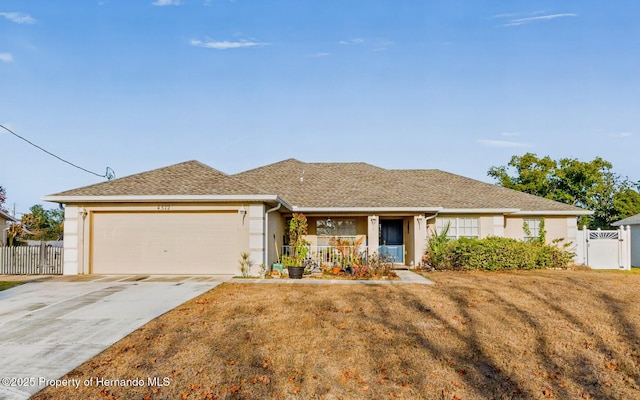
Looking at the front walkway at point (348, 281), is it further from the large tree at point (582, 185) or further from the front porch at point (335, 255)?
the large tree at point (582, 185)

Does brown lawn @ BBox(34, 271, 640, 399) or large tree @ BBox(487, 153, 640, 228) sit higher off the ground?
large tree @ BBox(487, 153, 640, 228)

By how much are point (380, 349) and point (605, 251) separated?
58.7 ft

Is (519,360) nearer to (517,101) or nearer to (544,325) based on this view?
(544,325)

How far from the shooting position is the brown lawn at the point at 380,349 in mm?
5051

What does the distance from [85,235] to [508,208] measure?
16434 millimetres

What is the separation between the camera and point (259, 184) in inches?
762

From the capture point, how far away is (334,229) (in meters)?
18.1

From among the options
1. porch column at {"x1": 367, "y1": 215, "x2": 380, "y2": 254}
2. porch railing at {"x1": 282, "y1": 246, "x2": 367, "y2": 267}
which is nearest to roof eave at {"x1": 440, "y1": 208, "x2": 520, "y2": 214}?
porch column at {"x1": 367, "y1": 215, "x2": 380, "y2": 254}

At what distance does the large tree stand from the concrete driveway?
30.4 metres

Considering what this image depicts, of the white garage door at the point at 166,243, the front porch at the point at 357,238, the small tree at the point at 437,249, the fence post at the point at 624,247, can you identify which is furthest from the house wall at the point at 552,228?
the white garage door at the point at 166,243

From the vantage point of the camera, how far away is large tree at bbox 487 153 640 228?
32594 mm

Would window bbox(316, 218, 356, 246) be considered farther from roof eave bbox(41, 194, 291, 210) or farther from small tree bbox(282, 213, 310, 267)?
roof eave bbox(41, 194, 291, 210)

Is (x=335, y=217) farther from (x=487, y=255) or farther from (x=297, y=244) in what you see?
(x=487, y=255)

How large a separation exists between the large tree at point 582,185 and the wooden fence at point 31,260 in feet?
108
